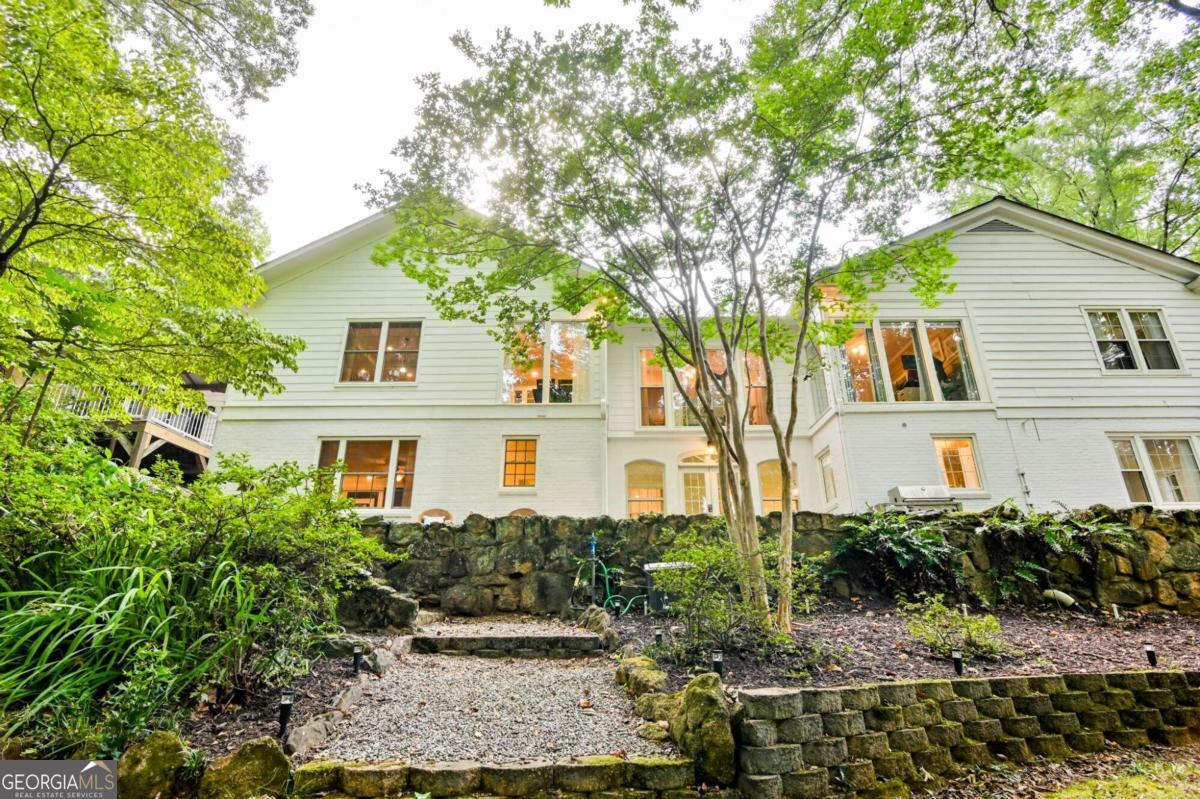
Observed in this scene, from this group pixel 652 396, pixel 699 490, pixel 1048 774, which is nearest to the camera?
pixel 1048 774

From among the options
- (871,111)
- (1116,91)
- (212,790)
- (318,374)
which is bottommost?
(212,790)

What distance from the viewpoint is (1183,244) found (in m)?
13.8

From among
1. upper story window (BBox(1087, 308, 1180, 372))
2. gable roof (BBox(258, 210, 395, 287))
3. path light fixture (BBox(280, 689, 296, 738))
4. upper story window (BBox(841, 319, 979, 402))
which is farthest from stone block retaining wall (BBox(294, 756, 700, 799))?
upper story window (BBox(1087, 308, 1180, 372))

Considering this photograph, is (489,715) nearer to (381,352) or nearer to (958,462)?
(381,352)

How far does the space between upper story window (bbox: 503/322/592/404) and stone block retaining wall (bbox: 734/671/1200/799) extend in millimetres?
7599

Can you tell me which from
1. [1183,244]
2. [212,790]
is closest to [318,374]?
[212,790]

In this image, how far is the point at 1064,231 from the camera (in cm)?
1026

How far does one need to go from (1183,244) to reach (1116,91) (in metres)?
6.26

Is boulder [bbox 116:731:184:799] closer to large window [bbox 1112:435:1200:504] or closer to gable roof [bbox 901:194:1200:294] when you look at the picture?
gable roof [bbox 901:194:1200:294]

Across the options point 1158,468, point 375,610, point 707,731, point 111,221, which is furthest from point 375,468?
A: point 1158,468

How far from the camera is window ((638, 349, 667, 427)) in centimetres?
1060

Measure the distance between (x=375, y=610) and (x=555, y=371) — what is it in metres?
6.08

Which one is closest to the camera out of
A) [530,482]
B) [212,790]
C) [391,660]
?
[212,790]

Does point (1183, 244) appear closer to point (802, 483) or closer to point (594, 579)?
point (802, 483)
